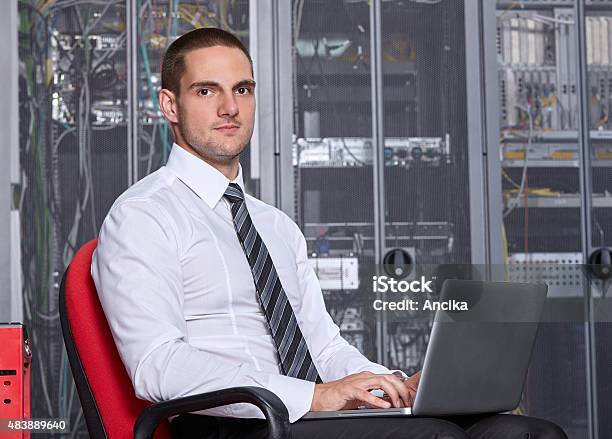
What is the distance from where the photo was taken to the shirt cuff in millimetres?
1558

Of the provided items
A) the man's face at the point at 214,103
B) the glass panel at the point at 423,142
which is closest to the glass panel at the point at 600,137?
the glass panel at the point at 423,142

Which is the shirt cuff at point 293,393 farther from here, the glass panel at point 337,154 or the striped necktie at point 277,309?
the glass panel at point 337,154

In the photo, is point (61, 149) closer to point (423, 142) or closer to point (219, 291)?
point (423, 142)

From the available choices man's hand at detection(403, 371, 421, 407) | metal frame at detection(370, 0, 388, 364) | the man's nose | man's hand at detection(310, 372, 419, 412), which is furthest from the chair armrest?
metal frame at detection(370, 0, 388, 364)

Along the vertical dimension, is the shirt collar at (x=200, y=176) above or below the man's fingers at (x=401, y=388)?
above

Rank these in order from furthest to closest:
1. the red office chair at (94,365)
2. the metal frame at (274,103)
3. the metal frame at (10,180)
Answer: the metal frame at (274,103)
the metal frame at (10,180)
the red office chair at (94,365)

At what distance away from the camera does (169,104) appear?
6.31ft

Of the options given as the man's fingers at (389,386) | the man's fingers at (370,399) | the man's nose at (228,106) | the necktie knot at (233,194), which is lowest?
the man's fingers at (370,399)

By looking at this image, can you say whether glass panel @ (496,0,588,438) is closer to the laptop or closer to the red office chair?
the laptop

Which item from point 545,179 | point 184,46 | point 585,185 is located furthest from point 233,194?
point 585,185

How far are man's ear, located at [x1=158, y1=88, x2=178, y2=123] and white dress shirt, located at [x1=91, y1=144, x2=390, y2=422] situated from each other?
0.23 ft

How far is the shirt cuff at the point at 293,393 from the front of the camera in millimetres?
1558

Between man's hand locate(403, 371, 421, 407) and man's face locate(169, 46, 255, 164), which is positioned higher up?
man's face locate(169, 46, 255, 164)

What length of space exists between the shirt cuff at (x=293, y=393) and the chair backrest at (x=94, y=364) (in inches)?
10.5
